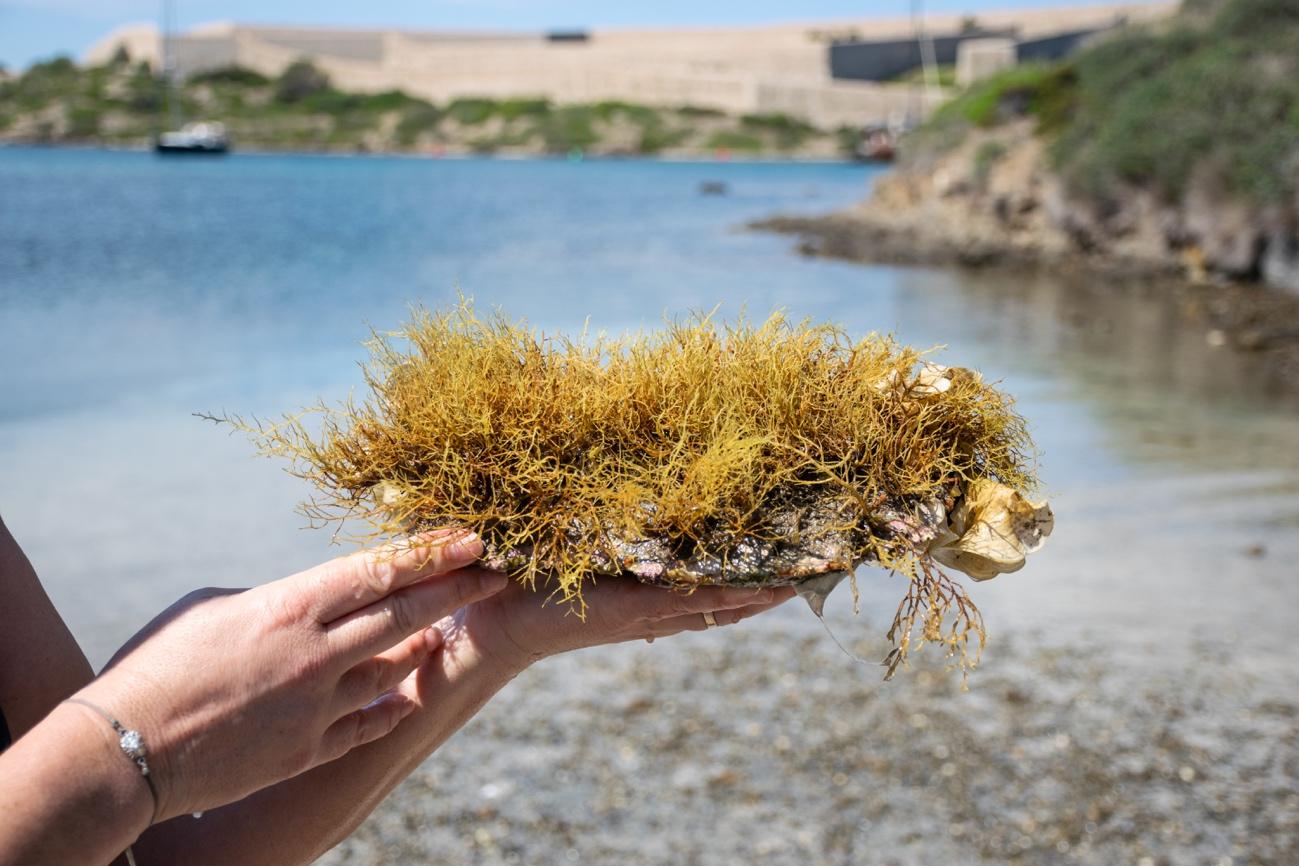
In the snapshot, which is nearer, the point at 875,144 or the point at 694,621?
the point at 694,621

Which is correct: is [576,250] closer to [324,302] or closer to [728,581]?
[324,302]

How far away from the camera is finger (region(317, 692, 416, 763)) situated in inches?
62.6

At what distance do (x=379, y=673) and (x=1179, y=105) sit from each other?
23702 mm

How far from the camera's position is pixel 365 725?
5.42 ft

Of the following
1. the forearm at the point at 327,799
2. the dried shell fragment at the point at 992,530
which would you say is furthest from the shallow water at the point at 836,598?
the forearm at the point at 327,799

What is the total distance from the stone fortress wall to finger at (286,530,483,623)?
3198 inches

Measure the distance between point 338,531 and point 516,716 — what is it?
4.00 meters

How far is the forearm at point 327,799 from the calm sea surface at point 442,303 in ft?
2.07

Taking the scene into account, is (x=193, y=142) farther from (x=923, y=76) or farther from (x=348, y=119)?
(x=923, y=76)

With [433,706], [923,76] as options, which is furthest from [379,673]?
[923,76]

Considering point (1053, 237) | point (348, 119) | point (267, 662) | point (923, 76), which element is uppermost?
point (923, 76)

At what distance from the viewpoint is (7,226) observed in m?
31.5

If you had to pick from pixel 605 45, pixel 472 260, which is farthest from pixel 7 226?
pixel 605 45

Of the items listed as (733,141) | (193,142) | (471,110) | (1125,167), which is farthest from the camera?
(471,110)
